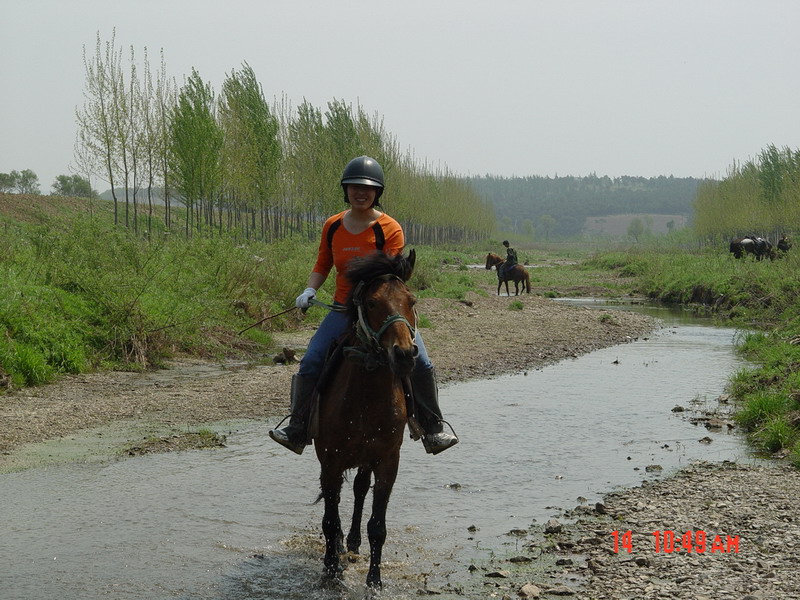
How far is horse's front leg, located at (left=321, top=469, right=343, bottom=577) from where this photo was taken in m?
5.61

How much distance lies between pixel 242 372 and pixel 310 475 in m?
6.06

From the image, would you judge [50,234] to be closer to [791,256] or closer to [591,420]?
[591,420]

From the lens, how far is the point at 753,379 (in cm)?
1266

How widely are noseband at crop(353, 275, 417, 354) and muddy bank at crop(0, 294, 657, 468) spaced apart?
4947mm

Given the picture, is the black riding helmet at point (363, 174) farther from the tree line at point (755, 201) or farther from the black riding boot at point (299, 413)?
the tree line at point (755, 201)

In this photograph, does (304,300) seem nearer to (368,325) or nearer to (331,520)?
(368,325)

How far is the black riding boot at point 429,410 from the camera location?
5887 mm

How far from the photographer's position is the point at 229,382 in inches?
511

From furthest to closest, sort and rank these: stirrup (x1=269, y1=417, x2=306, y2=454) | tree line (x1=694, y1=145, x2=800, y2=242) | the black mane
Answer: tree line (x1=694, y1=145, x2=800, y2=242) < stirrup (x1=269, y1=417, x2=306, y2=454) < the black mane

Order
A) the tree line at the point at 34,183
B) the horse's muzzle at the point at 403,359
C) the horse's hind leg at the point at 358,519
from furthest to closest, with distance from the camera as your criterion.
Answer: the tree line at the point at 34,183 → the horse's hind leg at the point at 358,519 → the horse's muzzle at the point at 403,359

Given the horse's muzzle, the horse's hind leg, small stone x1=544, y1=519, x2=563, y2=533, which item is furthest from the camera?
small stone x1=544, y1=519, x2=563, y2=533

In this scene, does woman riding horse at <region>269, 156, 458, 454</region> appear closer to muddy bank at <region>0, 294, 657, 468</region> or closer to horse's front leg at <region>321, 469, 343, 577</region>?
horse's front leg at <region>321, 469, 343, 577</region>
